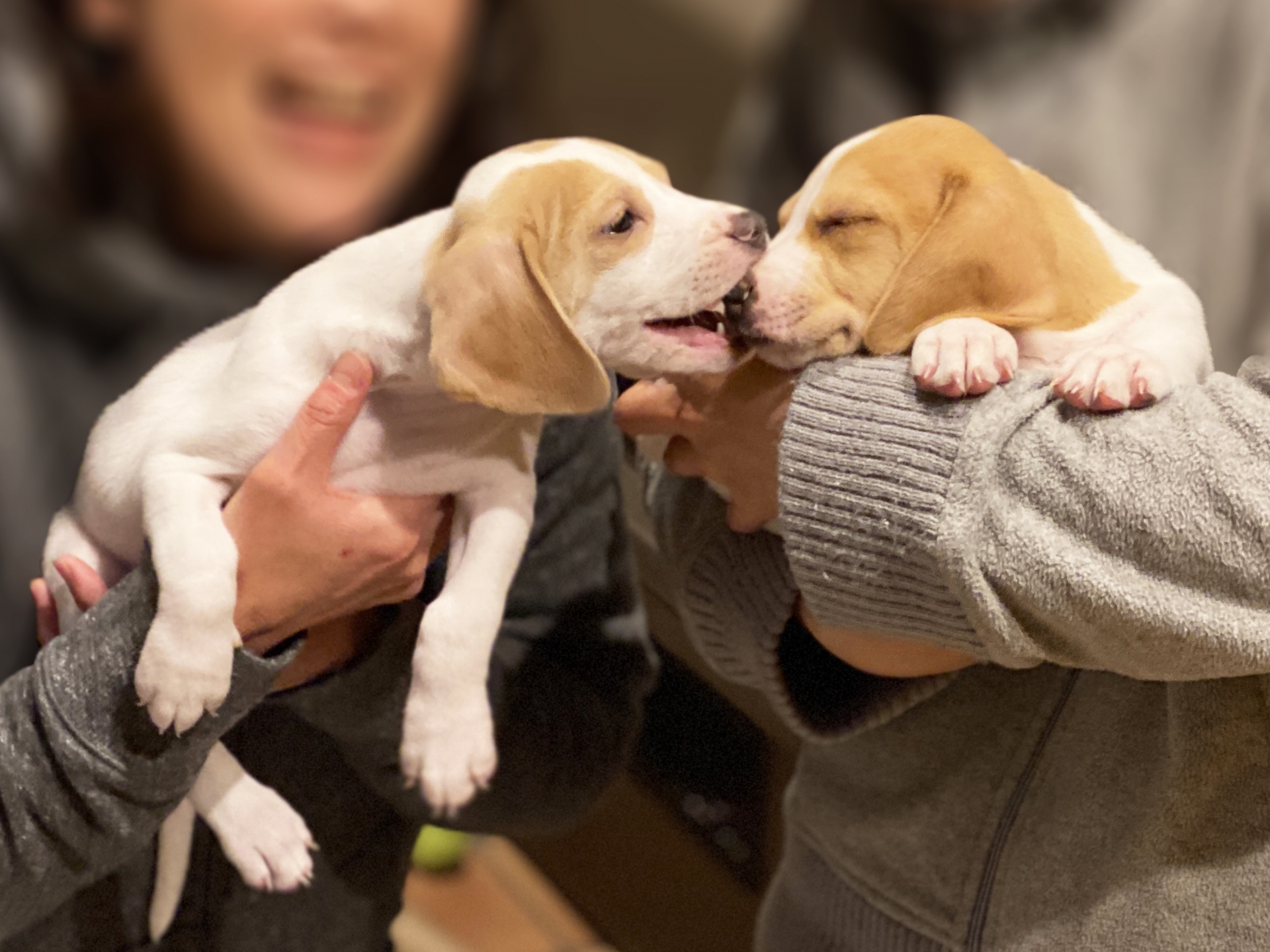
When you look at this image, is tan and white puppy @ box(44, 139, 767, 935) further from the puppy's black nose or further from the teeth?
the teeth

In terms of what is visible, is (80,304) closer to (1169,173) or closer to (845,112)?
(845,112)

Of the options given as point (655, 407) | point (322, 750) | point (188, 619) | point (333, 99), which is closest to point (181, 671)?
point (188, 619)

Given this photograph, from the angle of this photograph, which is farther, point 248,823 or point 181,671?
point 248,823

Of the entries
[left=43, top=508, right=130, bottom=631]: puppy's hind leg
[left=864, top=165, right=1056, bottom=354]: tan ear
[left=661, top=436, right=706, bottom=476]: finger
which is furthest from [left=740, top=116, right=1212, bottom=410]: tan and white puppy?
[left=43, top=508, right=130, bottom=631]: puppy's hind leg

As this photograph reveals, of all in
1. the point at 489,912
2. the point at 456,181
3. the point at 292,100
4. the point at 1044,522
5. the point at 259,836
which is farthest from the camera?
the point at 292,100

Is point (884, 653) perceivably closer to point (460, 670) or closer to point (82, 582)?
point (460, 670)

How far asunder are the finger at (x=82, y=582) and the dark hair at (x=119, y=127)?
58 cm

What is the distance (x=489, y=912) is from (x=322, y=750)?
12.0 inches

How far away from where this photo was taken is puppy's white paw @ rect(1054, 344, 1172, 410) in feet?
2.39

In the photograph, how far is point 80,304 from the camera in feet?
4.81

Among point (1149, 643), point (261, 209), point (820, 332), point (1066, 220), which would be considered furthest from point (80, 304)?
point (1149, 643)

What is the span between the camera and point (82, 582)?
34.4 inches

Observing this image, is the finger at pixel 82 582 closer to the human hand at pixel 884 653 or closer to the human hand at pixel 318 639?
the human hand at pixel 318 639

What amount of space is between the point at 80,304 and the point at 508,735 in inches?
34.1
